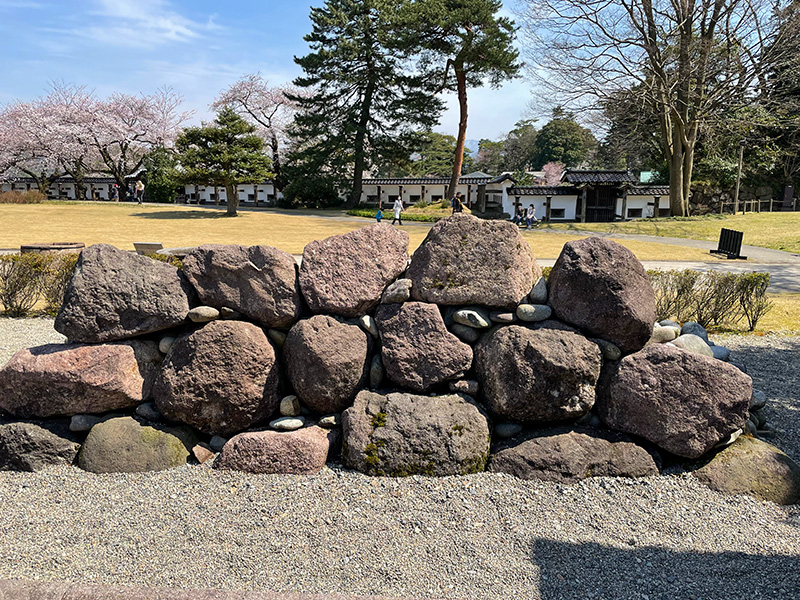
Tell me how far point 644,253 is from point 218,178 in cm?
2244

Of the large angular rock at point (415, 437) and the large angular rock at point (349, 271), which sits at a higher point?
the large angular rock at point (349, 271)

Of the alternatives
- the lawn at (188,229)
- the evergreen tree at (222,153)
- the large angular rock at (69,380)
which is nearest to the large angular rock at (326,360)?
the large angular rock at (69,380)

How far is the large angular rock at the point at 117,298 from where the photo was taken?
405 centimetres

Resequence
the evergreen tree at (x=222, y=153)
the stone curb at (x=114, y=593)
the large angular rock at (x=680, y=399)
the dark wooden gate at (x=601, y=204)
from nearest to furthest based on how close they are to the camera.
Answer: the stone curb at (x=114, y=593) → the large angular rock at (x=680, y=399) → the evergreen tree at (x=222, y=153) → the dark wooden gate at (x=601, y=204)

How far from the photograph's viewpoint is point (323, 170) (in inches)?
1550

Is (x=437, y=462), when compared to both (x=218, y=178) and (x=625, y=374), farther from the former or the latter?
(x=218, y=178)

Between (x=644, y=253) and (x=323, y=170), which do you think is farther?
(x=323, y=170)

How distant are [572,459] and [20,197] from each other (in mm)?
45297

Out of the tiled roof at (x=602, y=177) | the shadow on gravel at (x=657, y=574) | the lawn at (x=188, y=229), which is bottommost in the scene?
the shadow on gravel at (x=657, y=574)

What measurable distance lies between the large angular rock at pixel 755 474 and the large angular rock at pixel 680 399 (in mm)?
151

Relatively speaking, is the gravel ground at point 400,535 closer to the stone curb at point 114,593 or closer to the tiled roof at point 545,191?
the stone curb at point 114,593

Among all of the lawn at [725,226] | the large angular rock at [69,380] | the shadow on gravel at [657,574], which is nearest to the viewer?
the shadow on gravel at [657,574]

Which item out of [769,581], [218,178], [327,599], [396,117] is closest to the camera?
[327,599]

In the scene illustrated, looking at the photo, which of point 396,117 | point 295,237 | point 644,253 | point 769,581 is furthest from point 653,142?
point 769,581
